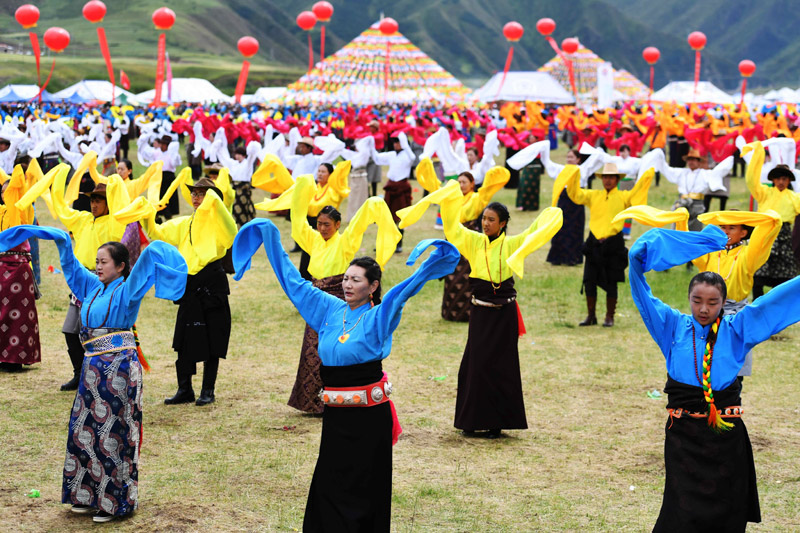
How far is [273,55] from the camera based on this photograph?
10469cm

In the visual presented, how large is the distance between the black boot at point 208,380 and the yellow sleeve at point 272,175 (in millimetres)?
1770

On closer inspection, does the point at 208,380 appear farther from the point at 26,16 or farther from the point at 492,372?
the point at 26,16

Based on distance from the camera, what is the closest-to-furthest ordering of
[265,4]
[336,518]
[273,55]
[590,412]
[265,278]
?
[336,518] → [590,412] → [265,278] → [273,55] → [265,4]

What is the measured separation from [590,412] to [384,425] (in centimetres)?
302

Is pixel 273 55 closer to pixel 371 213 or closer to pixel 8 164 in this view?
pixel 8 164

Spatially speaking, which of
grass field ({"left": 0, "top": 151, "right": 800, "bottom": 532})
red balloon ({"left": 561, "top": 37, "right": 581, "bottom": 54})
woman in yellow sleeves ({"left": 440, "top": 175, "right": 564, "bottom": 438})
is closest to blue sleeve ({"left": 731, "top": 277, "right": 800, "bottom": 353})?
grass field ({"left": 0, "top": 151, "right": 800, "bottom": 532})

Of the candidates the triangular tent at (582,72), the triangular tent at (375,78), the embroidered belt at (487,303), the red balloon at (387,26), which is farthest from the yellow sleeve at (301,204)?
the triangular tent at (582,72)

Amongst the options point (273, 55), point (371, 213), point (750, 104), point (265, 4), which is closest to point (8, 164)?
point (371, 213)

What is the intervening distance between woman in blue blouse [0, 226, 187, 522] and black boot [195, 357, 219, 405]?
2086 mm

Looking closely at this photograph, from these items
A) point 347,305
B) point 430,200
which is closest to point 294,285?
point 347,305

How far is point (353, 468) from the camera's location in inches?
168

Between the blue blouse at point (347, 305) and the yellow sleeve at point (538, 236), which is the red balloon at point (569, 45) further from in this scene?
the blue blouse at point (347, 305)

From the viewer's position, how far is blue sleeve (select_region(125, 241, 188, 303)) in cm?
482

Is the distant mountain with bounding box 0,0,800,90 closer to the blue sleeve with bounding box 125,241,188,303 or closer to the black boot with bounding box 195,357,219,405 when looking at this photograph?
the black boot with bounding box 195,357,219,405
